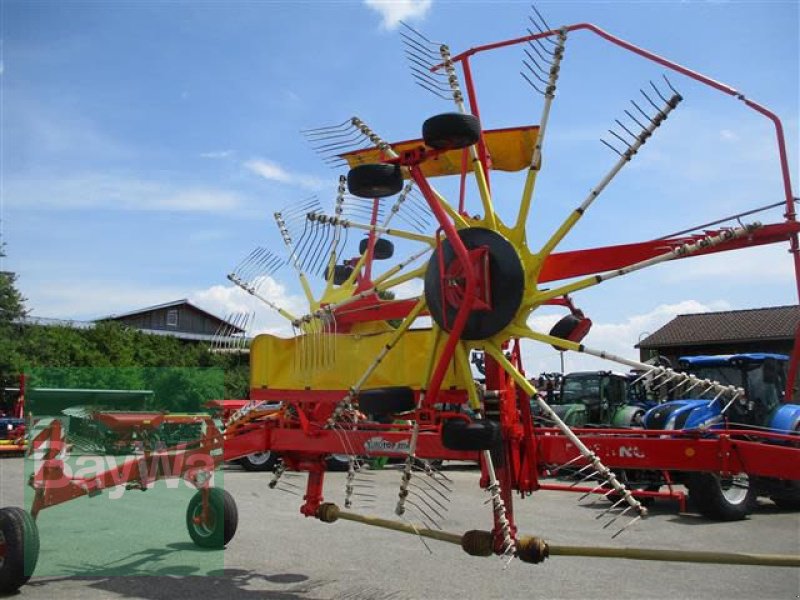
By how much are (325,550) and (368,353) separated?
121 inches

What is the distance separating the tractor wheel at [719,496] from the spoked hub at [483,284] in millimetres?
6877

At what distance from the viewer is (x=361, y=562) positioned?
24.1 ft

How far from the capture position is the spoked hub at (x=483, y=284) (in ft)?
15.3

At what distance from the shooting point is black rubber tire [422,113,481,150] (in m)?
4.41

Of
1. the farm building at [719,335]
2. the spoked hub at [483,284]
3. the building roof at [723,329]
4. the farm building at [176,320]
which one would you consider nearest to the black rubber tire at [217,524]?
the spoked hub at [483,284]

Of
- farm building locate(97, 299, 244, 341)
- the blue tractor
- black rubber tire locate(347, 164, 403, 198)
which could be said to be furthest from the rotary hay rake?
farm building locate(97, 299, 244, 341)

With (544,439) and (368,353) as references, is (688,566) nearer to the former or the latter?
(544,439)

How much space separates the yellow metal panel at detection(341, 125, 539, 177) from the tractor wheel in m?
6.22

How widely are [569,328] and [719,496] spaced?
6.78 metres

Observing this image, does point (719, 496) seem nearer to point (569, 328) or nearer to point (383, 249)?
point (383, 249)

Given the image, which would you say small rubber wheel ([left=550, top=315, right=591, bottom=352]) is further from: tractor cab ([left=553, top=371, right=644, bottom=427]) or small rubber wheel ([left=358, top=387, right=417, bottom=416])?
tractor cab ([left=553, top=371, right=644, bottom=427])

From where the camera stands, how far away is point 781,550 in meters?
8.42

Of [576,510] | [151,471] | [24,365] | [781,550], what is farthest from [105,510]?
[24,365]

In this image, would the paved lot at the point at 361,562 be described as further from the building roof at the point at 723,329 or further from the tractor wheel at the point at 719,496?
the building roof at the point at 723,329
